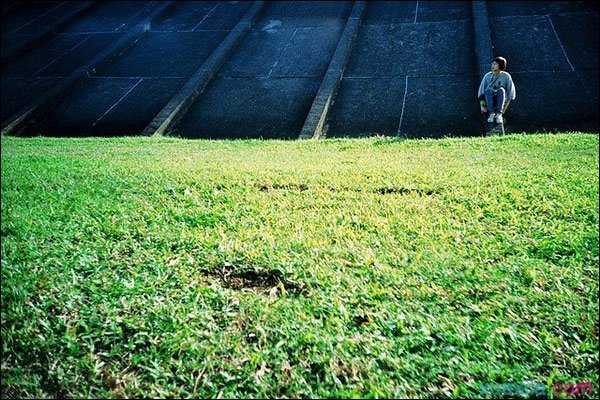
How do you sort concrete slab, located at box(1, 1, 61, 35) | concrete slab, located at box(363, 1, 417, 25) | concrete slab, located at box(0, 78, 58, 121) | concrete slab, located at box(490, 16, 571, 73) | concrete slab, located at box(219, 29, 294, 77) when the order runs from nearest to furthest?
concrete slab, located at box(490, 16, 571, 73) < concrete slab, located at box(0, 78, 58, 121) < concrete slab, located at box(219, 29, 294, 77) < concrete slab, located at box(363, 1, 417, 25) < concrete slab, located at box(1, 1, 61, 35)

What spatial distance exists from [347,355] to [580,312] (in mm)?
1829

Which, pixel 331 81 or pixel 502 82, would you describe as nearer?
pixel 502 82

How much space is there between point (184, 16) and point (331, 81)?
10.3m

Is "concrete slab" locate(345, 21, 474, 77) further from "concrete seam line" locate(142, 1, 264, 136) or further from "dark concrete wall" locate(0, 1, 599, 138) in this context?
"concrete seam line" locate(142, 1, 264, 136)

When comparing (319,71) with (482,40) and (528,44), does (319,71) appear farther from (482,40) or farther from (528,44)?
(528,44)

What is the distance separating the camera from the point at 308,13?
58.3 ft

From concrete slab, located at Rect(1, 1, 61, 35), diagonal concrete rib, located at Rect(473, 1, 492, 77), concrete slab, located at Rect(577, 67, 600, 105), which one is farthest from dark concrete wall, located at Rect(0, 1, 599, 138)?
concrete slab, located at Rect(1, 1, 61, 35)

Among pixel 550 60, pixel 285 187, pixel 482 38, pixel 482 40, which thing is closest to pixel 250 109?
pixel 285 187

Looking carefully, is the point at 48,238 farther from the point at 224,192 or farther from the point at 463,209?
the point at 463,209

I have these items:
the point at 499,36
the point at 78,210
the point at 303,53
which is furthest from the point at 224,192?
the point at 499,36

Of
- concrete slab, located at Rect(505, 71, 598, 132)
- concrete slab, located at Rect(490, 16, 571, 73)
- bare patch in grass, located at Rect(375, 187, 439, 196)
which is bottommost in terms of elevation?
concrete slab, located at Rect(505, 71, 598, 132)

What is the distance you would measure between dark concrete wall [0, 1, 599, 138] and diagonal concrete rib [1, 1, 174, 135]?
20 centimetres

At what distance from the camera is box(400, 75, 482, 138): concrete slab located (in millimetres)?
10211

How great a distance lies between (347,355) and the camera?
9.34 feet
